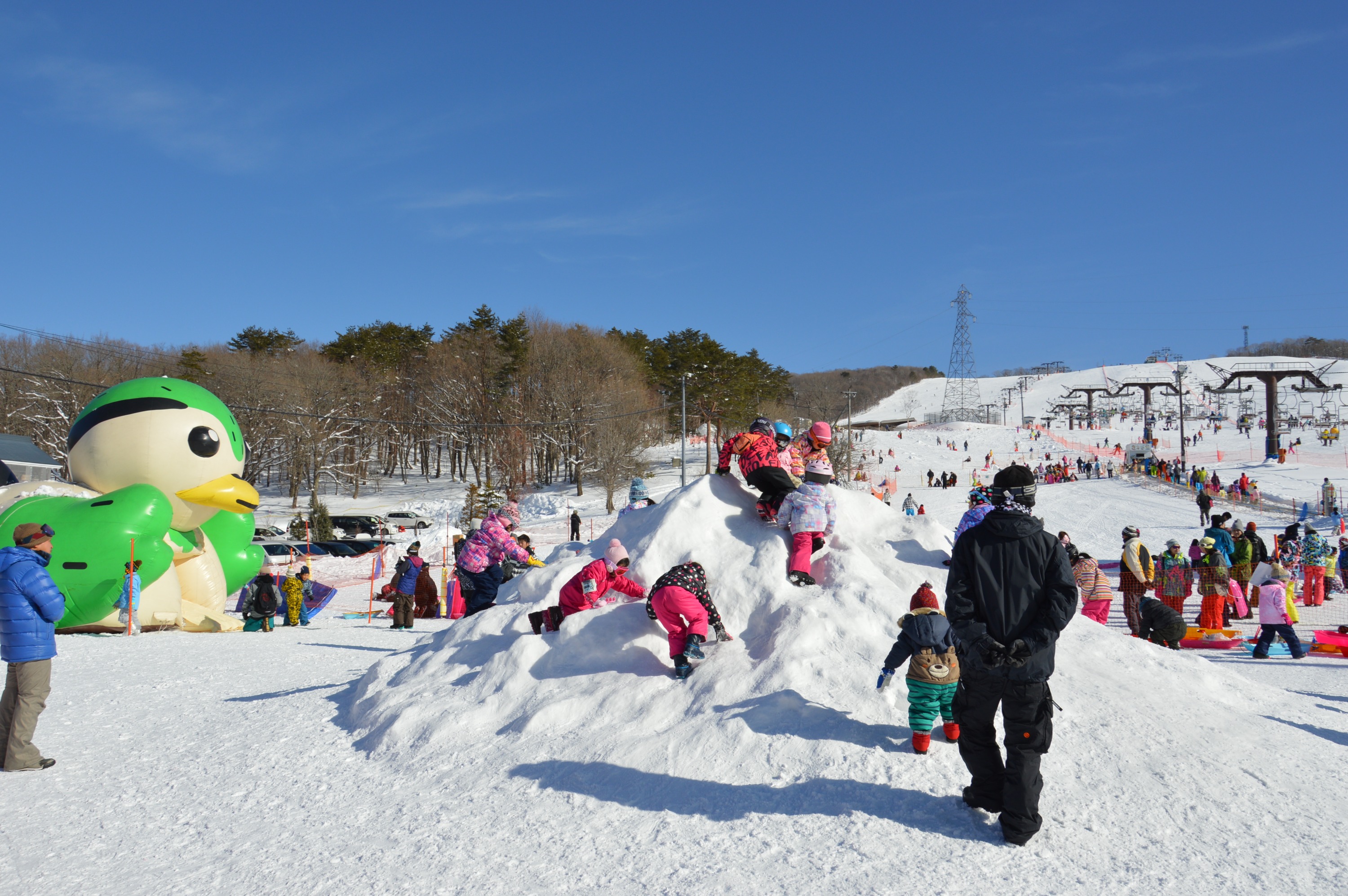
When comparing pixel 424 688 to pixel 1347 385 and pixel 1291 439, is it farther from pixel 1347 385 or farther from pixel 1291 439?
pixel 1347 385

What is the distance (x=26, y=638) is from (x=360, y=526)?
28987mm

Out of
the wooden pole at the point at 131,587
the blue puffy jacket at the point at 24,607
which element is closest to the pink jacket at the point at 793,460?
the blue puffy jacket at the point at 24,607

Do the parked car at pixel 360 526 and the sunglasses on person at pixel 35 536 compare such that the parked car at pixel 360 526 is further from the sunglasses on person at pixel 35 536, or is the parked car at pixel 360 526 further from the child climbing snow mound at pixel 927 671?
the child climbing snow mound at pixel 927 671

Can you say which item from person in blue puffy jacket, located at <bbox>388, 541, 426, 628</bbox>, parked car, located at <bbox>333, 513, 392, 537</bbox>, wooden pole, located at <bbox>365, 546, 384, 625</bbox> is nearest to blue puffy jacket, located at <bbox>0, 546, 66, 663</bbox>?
person in blue puffy jacket, located at <bbox>388, 541, 426, 628</bbox>

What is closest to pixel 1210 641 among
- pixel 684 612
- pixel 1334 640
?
pixel 1334 640

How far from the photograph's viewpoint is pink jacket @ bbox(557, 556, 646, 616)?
609 centimetres

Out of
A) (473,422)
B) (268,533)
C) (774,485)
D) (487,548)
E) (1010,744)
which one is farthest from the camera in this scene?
(473,422)

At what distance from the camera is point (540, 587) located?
22.1 ft

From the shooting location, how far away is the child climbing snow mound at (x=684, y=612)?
533cm

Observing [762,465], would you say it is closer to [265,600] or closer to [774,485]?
[774,485]

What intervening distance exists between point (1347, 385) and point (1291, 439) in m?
57.5

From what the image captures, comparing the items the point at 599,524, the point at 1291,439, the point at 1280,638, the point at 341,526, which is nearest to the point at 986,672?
the point at 1280,638

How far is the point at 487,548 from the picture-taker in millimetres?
10055

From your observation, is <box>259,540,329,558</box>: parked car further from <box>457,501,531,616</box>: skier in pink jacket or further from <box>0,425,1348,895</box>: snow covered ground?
<box>0,425,1348,895</box>: snow covered ground
